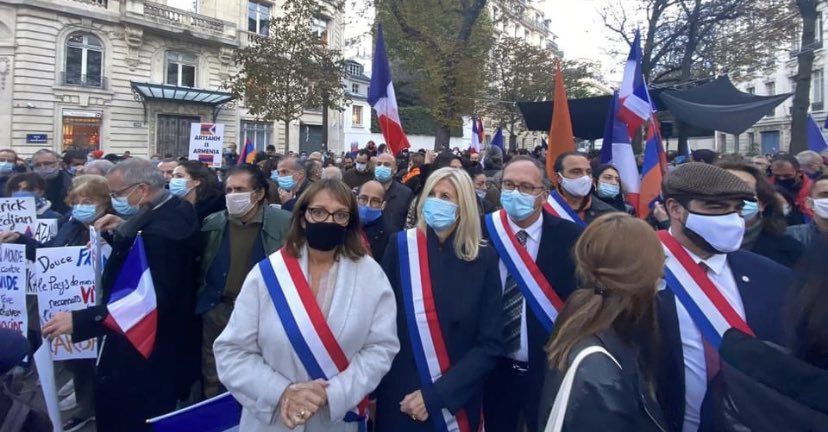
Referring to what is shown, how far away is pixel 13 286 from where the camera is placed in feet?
12.8

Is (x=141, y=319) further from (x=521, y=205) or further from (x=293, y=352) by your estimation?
(x=521, y=205)

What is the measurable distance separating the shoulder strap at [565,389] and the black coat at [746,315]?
36 cm

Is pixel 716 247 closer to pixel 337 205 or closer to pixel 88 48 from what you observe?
pixel 337 205

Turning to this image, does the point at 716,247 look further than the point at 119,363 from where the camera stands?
No

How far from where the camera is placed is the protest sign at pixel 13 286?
12.6ft

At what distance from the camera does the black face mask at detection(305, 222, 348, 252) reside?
2.61 metres

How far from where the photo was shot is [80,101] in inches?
1017

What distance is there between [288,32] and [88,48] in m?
13.2

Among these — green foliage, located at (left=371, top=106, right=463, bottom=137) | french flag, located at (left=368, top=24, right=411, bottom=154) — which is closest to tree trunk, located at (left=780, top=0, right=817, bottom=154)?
french flag, located at (left=368, top=24, right=411, bottom=154)

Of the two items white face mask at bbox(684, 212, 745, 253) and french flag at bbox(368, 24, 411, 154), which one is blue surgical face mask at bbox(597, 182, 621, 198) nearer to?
white face mask at bbox(684, 212, 745, 253)

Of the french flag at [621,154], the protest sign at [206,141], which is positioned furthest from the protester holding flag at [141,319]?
the protest sign at [206,141]

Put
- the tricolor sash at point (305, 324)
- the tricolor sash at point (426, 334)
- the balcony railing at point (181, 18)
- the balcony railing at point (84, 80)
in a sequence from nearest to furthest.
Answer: the tricolor sash at point (305, 324) → the tricolor sash at point (426, 334) → the balcony railing at point (84, 80) → the balcony railing at point (181, 18)

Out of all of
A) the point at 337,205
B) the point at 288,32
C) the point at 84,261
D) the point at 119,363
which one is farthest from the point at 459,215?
the point at 288,32

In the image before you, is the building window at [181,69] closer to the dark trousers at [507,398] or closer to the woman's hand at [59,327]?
the woman's hand at [59,327]
